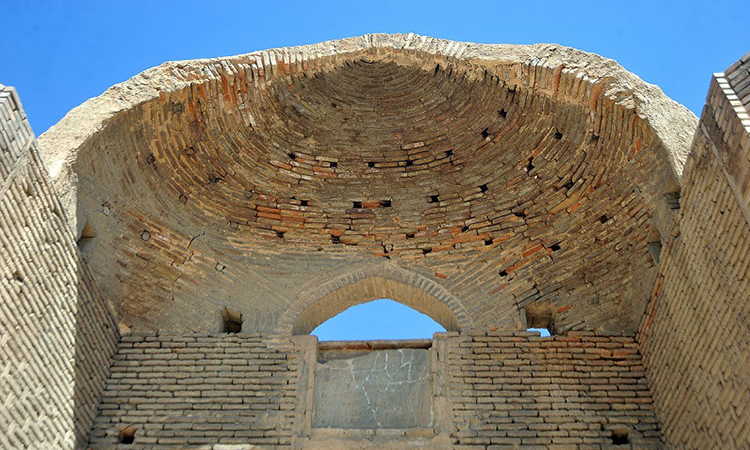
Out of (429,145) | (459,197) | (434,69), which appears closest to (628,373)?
(459,197)

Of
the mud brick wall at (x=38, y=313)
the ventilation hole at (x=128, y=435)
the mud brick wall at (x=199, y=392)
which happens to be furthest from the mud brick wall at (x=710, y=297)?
the mud brick wall at (x=38, y=313)

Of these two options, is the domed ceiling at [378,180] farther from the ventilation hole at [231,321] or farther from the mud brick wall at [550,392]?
the mud brick wall at [550,392]

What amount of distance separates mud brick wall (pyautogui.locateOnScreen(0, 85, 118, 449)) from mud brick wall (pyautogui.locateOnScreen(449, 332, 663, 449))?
121 inches

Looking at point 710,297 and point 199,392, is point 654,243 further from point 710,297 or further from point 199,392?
point 199,392

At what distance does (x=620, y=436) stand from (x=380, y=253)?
3.02 m

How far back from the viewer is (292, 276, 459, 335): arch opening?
27.3ft

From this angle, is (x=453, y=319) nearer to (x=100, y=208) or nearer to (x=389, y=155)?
(x=389, y=155)

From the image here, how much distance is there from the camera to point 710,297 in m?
6.17

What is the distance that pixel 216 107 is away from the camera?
28.3 feet

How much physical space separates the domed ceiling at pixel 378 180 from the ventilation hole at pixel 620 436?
3.52ft

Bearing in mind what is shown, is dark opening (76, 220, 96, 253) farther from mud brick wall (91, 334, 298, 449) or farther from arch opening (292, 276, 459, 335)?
arch opening (292, 276, 459, 335)

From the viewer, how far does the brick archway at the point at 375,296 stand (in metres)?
8.17

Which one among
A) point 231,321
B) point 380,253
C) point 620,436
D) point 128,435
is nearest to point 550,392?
point 620,436

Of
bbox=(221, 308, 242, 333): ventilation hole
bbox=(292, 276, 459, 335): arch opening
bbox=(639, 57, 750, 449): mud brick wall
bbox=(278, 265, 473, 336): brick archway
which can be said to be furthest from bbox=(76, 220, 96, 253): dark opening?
bbox=(639, 57, 750, 449): mud brick wall
